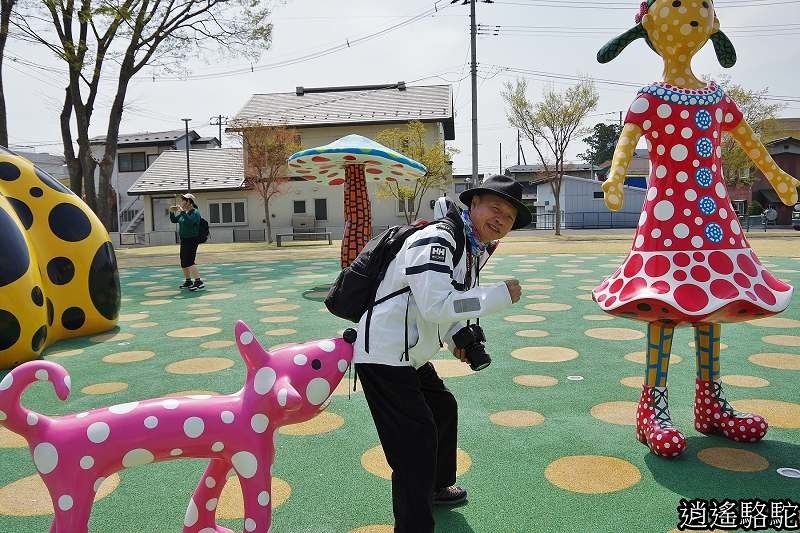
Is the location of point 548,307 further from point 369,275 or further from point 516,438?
point 369,275

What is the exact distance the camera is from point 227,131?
26766mm

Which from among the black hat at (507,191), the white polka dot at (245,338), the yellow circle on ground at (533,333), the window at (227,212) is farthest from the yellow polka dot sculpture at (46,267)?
the window at (227,212)

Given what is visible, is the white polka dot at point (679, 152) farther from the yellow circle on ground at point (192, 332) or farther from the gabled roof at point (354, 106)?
the gabled roof at point (354, 106)

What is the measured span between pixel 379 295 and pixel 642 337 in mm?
4251

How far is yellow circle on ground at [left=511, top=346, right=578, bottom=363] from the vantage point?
4957 millimetres

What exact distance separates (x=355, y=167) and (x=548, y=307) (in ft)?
14.1

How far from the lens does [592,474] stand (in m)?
2.86

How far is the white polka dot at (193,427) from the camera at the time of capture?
76.1 inches

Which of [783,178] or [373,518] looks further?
[783,178]

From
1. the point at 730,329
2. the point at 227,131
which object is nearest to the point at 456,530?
the point at 730,329

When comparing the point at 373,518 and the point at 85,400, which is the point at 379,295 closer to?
the point at 373,518

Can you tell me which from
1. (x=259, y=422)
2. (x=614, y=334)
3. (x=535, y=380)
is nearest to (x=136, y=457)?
(x=259, y=422)

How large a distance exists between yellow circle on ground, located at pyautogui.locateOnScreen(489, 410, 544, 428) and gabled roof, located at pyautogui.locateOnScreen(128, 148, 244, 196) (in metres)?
29.2

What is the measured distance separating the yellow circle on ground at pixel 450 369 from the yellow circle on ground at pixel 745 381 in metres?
1.83
